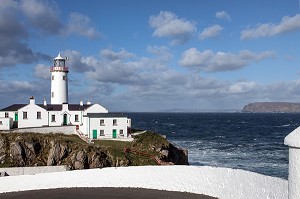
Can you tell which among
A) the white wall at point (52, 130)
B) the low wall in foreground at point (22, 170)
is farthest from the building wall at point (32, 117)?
the low wall in foreground at point (22, 170)

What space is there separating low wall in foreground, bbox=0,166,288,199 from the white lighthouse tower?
3419cm

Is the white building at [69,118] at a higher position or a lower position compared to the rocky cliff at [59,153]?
higher

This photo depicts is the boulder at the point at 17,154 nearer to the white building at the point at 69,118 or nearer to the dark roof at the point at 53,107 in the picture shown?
the white building at the point at 69,118

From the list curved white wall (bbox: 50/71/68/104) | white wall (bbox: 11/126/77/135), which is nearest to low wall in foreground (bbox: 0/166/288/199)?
white wall (bbox: 11/126/77/135)

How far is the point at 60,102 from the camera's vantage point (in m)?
49.2

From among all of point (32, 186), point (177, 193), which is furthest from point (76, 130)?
point (177, 193)

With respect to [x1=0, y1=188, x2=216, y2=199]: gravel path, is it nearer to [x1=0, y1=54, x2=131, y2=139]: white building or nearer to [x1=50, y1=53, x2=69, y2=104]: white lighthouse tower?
[x1=0, y1=54, x2=131, y2=139]: white building

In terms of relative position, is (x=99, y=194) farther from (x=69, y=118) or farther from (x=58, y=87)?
(x=58, y=87)

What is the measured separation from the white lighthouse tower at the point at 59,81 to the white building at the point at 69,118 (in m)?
2.49

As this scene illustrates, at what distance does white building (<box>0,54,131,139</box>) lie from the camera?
4253 cm

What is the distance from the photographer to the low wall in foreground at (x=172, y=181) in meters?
11.6

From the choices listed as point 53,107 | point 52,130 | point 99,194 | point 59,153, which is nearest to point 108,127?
point 52,130

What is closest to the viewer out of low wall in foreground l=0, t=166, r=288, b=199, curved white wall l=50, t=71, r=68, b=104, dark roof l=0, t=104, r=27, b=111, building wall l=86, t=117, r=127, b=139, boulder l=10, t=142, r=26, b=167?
low wall in foreground l=0, t=166, r=288, b=199

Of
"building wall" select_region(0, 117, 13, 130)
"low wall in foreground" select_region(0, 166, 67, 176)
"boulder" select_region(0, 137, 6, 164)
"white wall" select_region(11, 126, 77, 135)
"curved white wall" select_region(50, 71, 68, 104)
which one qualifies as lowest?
"low wall in foreground" select_region(0, 166, 67, 176)
